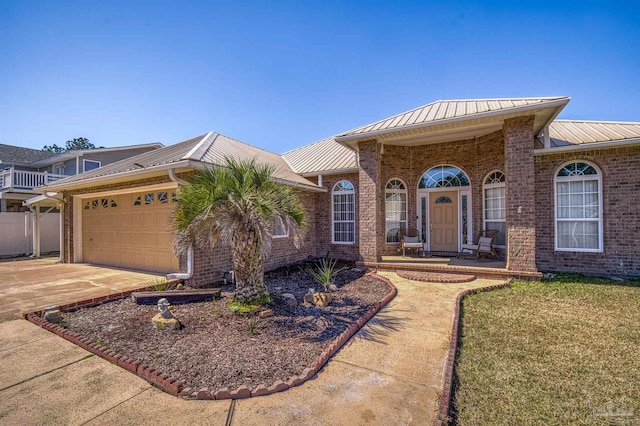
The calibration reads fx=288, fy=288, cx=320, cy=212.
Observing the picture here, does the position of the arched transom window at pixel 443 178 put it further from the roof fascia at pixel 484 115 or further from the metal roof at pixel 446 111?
the roof fascia at pixel 484 115

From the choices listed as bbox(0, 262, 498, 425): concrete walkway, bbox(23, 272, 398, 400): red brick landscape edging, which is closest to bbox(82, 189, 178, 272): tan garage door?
bbox(23, 272, 398, 400): red brick landscape edging

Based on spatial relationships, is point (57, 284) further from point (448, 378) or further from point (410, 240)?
point (410, 240)

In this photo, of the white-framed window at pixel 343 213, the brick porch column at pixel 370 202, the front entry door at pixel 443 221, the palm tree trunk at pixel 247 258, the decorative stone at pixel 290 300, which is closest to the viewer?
the palm tree trunk at pixel 247 258

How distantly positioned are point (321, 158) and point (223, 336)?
1003 cm

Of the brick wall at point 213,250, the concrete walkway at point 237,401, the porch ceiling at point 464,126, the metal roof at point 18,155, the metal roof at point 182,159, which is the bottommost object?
the concrete walkway at point 237,401

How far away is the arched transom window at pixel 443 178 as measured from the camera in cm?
1083

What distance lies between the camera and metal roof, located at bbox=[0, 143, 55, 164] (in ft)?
66.4

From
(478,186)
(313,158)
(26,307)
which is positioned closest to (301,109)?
(313,158)

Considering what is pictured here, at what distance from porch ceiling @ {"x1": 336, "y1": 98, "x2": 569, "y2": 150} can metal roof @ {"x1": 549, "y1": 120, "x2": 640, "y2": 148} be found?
0.74m

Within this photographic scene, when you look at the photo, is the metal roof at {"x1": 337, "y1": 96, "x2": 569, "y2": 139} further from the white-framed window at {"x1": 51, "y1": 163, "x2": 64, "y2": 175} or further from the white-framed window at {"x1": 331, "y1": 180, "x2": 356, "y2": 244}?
the white-framed window at {"x1": 51, "y1": 163, "x2": 64, "y2": 175}

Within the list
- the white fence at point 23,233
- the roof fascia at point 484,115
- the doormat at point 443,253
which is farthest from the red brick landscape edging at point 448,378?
the white fence at point 23,233

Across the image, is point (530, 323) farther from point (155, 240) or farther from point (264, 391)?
point (155, 240)

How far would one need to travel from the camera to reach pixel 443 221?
1115 cm

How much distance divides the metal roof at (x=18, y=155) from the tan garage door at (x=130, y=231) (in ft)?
51.3
